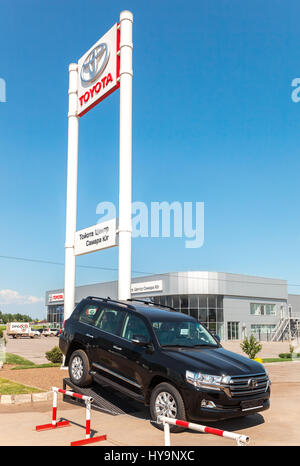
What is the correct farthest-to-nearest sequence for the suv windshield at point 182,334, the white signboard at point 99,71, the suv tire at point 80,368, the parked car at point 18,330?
the parked car at point 18,330 → the white signboard at point 99,71 → the suv tire at point 80,368 → the suv windshield at point 182,334

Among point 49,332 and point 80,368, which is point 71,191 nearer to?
point 80,368

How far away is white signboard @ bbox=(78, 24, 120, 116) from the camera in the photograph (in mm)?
15453

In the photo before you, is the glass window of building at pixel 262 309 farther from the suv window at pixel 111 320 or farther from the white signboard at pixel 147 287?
the suv window at pixel 111 320

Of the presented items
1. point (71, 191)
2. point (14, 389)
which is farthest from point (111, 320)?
point (71, 191)

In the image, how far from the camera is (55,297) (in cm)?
7631

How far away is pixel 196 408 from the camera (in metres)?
6.52

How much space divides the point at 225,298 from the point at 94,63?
4208 centimetres

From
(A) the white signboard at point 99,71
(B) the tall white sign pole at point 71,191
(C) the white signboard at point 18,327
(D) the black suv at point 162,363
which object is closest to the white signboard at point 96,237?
(B) the tall white sign pole at point 71,191

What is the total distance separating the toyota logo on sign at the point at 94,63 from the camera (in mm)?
15992

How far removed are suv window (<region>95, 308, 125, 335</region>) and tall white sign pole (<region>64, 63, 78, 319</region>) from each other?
25.3 ft

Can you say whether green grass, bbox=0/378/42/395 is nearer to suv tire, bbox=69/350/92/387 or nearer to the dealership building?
suv tire, bbox=69/350/92/387

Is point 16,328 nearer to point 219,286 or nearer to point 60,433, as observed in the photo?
point 219,286

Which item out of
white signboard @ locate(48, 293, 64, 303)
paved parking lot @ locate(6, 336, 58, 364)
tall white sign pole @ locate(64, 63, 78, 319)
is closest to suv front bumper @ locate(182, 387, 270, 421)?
tall white sign pole @ locate(64, 63, 78, 319)
